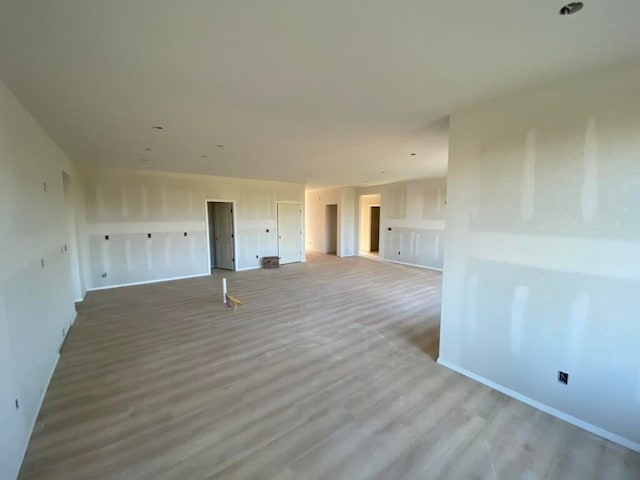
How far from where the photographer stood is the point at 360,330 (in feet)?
13.4

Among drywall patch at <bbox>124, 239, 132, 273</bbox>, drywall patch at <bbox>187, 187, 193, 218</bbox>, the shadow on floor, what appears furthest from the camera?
drywall patch at <bbox>187, 187, 193, 218</bbox>

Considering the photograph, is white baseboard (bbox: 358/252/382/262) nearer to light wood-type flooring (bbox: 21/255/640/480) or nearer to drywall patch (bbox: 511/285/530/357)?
light wood-type flooring (bbox: 21/255/640/480)

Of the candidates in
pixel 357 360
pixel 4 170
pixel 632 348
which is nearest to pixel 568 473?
pixel 632 348

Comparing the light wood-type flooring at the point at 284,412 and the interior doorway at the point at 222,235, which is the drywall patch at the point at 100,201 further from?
the light wood-type flooring at the point at 284,412

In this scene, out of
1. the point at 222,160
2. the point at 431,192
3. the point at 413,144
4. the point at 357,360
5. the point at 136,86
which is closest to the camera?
the point at 136,86

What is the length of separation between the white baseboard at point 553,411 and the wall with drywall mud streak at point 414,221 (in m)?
5.80

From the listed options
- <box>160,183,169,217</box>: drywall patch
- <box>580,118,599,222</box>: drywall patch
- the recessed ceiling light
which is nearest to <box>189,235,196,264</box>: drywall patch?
<box>160,183,169,217</box>: drywall patch

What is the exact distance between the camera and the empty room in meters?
1.64

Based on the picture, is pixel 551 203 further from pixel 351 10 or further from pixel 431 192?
pixel 431 192

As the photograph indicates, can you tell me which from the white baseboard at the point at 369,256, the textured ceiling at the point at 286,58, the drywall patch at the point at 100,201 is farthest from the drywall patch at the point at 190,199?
the white baseboard at the point at 369,256

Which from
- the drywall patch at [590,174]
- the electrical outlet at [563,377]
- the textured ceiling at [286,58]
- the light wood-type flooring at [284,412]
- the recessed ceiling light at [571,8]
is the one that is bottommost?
the light wood-type flooring at [284,412]

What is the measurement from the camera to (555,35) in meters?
1.63

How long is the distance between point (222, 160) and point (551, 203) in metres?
4.93

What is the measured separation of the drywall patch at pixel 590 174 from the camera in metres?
2.12
